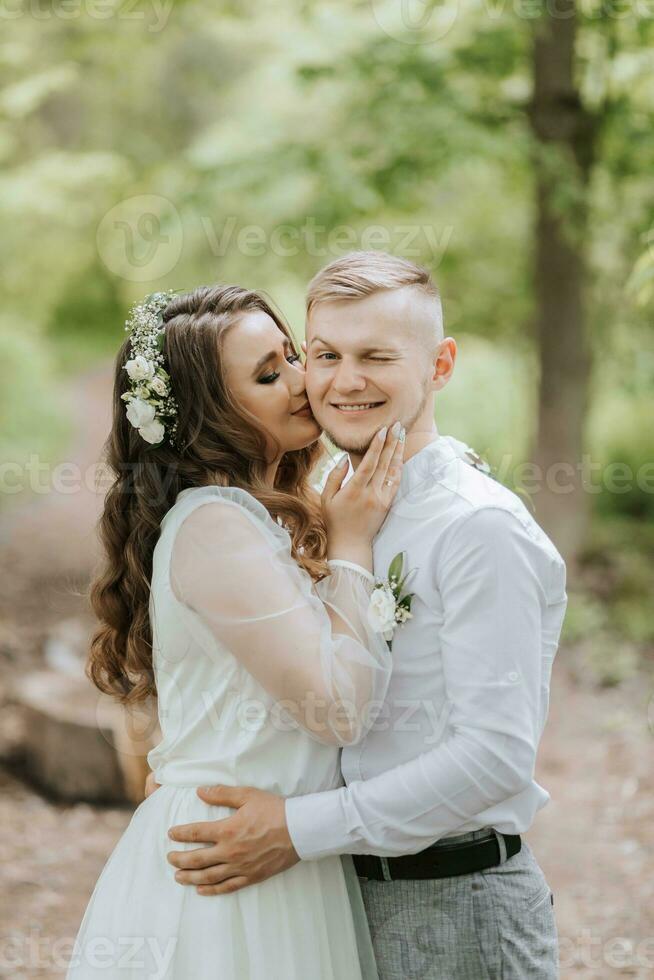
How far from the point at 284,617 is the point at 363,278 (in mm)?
720

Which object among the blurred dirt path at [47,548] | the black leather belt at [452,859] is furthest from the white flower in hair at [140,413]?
the blurred dirt path at [47,548]

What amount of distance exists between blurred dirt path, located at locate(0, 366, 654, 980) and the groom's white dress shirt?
135 centimetres

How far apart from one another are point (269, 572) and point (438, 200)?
8.45m

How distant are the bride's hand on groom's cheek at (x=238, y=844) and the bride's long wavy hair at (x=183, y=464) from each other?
1.60ft

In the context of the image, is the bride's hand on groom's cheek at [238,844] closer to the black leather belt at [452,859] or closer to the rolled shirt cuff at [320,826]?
the rolled shirt cuff at [320,826]

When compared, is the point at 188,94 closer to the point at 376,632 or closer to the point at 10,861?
the point at 10,861

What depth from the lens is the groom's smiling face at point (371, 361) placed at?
211 centimetres

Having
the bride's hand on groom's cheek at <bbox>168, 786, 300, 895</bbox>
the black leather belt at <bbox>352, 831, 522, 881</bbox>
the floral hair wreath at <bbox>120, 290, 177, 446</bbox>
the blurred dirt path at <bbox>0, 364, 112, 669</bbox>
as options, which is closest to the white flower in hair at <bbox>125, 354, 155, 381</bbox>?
the floral hair wreath at <bbox>120, 290, 177, 446</bbox>

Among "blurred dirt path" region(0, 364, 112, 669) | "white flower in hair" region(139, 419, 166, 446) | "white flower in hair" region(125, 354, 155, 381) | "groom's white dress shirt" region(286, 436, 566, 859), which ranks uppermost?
"white flower in hair" region(125, 354, 155, 381)

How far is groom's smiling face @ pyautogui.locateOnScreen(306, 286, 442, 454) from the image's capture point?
6.92 ft

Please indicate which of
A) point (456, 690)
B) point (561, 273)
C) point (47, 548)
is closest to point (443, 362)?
point (456, 690)

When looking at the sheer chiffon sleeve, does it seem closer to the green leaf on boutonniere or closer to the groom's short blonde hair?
the green leaf on boutonniere

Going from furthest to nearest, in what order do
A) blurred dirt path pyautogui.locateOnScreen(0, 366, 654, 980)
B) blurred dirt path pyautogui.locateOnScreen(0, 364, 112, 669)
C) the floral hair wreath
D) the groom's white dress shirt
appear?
blurred dirt path pyautogui.locateOnScreen(0, 364, 112, 669)
blurred dirt path pyautogui.locateOnScreen(0, 366, 654, 980)
the floral hair wreath
the groom's white dress shirt

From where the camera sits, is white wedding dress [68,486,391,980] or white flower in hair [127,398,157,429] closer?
white wedding dress [68,486,391,980]
